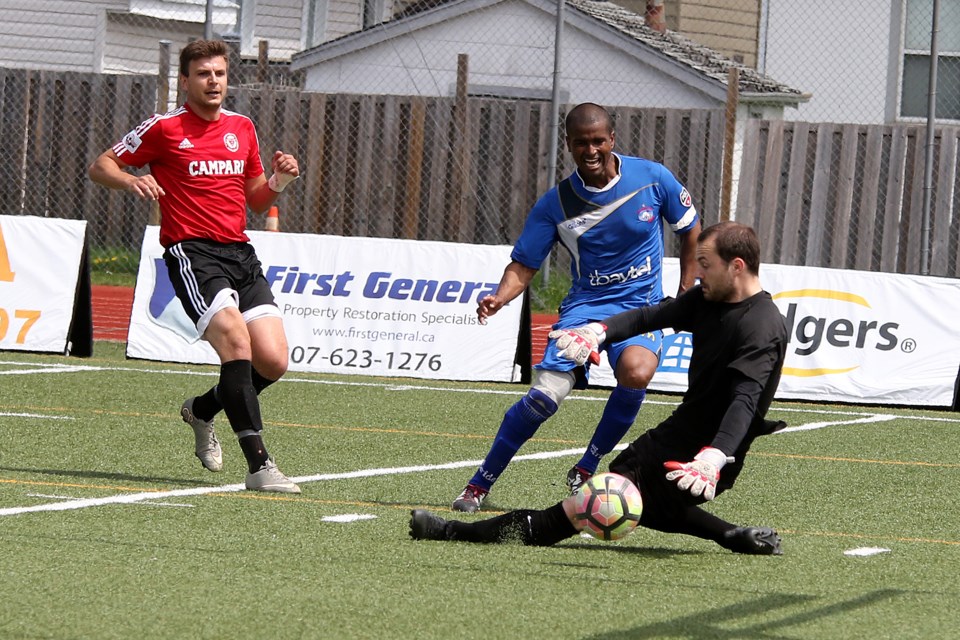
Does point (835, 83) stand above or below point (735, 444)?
above

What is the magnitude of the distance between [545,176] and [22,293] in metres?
6.64

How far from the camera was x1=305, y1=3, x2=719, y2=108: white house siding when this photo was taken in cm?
2316

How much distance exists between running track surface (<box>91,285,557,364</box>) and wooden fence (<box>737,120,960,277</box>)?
254cm

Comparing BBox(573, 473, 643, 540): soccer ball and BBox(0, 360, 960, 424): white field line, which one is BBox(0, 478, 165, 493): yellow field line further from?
BBox(0, 360, 960, 424): white field line

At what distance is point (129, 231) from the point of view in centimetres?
2141

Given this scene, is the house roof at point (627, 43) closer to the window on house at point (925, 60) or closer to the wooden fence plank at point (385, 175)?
the window on house at point (925, 60)

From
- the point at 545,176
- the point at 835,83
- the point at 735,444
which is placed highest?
the point at 835,83

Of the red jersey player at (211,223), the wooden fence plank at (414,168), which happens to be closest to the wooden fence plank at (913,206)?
the wooden fence plank at (414,168)

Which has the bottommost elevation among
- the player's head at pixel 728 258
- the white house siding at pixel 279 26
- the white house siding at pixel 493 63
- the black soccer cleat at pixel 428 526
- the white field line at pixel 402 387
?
the white field line at pixel 402 387

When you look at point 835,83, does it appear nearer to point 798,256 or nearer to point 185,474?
point 798,256

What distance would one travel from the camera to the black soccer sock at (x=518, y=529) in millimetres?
6699

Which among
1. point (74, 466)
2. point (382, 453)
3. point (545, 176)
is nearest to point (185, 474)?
point (74, 466)

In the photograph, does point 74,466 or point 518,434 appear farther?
point 74,466

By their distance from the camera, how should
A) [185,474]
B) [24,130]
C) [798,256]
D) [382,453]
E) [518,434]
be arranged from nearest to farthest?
[518,434] < [185,474] < [382,453] < [798,256] < [24,130]
